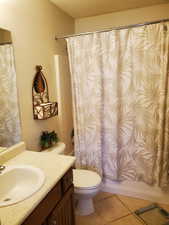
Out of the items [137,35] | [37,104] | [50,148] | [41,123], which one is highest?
[137,35]

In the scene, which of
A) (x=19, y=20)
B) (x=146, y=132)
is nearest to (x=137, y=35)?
(x=146, y=132)

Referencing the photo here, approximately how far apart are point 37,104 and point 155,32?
4.58ft

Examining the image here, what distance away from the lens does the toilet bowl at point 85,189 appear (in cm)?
170

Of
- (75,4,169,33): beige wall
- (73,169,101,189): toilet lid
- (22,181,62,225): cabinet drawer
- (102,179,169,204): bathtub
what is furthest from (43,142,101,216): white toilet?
(75,4,169,33): beige wall

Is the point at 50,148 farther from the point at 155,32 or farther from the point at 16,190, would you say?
the point at 155,32

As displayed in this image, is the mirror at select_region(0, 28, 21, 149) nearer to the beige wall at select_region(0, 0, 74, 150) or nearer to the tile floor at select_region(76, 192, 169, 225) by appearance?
the beige wall at select_region(0, 0, 74, 150)

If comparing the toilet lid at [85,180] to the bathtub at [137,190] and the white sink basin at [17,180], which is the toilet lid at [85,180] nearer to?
the bathtub at [137,190]

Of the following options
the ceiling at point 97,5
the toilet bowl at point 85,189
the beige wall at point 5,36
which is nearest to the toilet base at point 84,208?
the toilet bowl at point 85,189

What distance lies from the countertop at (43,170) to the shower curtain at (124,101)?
772 mm

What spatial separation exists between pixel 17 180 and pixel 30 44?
1279mm

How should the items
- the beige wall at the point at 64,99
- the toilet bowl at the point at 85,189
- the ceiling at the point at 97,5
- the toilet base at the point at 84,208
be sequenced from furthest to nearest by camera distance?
the beige wall at the point at 64,99
the ceiling at the point at 97,5
the toilet base at the point at 84,208
the toilet bowl at the point at 85,189

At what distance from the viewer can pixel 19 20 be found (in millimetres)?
1587

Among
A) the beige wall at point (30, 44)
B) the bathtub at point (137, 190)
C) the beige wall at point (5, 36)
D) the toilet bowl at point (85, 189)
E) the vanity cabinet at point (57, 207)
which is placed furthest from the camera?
the bathtub at point (137, 190)

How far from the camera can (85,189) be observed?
1694 millimetres
